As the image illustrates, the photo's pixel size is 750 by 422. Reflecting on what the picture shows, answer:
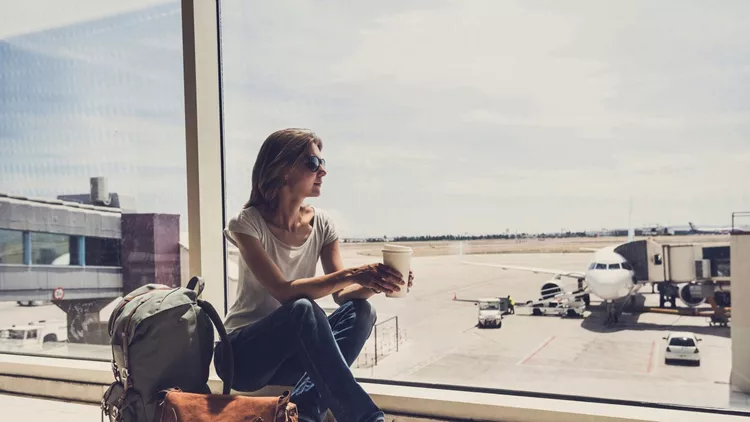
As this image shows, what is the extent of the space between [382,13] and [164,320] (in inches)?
74.5

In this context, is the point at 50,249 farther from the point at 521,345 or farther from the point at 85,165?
the point at 521,345

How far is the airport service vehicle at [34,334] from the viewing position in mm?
2971

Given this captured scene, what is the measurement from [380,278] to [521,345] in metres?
3.03

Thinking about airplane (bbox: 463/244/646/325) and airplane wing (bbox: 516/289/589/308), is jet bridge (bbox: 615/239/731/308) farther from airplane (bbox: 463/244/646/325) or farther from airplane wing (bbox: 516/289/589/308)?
airplane wing (bbox: 516/289/589/308)

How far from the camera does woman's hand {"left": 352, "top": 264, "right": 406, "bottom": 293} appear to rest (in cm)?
132

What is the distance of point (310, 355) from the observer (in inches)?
49.1

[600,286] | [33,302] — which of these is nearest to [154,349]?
[33,302]

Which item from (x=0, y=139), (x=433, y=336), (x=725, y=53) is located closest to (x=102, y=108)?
(x=0, y=139)

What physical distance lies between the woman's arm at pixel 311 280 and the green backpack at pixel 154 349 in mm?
166

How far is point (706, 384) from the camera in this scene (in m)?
2.11

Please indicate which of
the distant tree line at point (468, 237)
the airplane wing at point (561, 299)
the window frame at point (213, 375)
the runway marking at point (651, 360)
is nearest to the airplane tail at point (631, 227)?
the distant tree line at point (468, 237)

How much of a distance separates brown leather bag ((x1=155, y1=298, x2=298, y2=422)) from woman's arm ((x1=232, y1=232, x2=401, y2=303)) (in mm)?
247

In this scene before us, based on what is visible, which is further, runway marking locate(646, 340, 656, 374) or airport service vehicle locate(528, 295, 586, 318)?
airport service vehicle locate(528, 295, 586, 318)

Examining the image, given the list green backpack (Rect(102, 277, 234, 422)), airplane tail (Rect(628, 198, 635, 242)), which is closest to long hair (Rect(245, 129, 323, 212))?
green backpack (Rect(102, 277, 234, 422))
